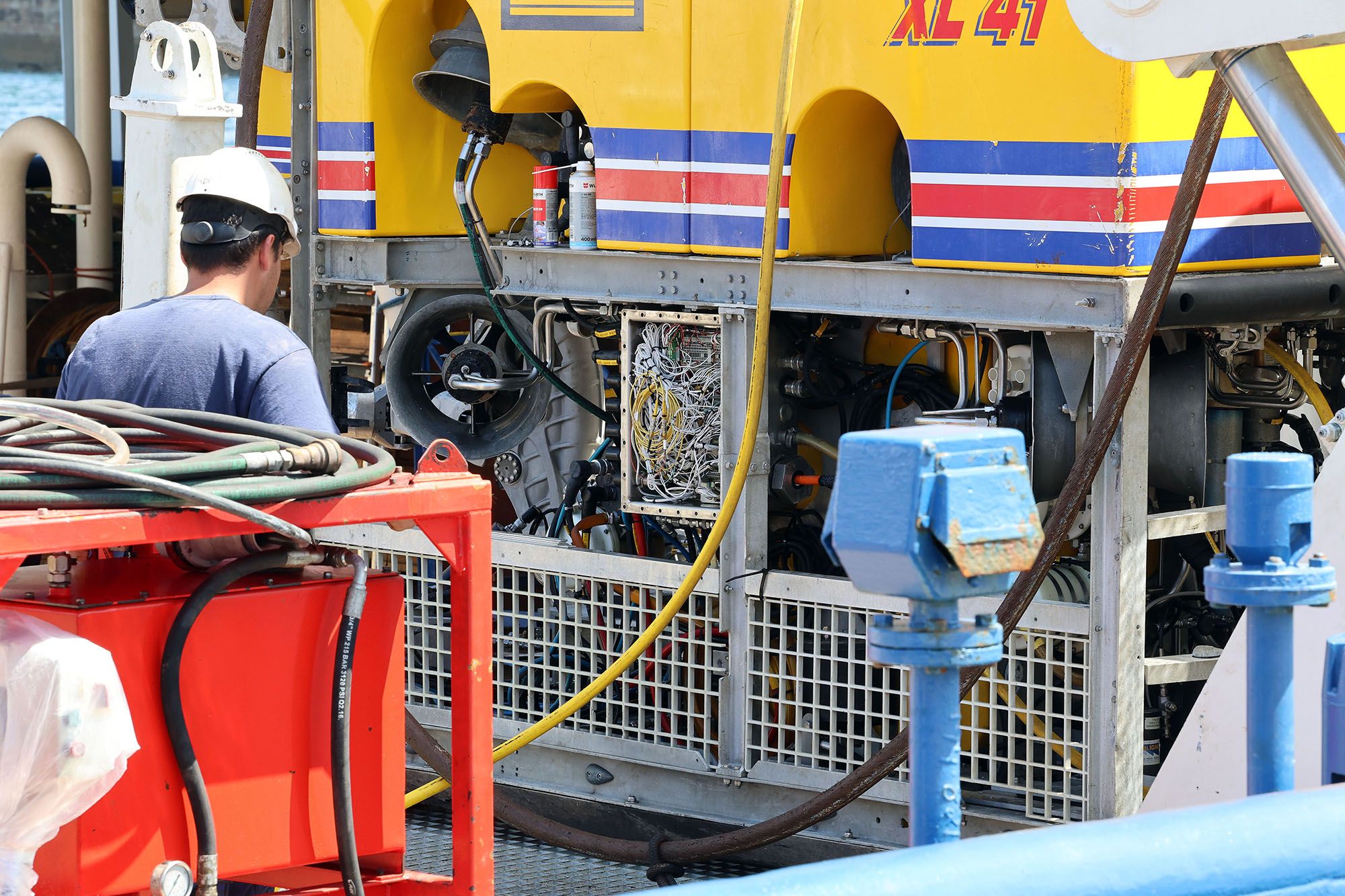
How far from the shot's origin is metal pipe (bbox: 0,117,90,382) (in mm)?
6742

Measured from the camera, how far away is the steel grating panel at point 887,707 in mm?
3941

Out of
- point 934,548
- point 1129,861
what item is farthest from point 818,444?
point 1129,861

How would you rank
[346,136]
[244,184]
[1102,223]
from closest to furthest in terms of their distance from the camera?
[244,184] < [1102,223] < [346,136]

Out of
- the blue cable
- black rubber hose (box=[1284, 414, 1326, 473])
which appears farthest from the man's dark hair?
black rubber hose (box=[1284, 414, 1326, 473])

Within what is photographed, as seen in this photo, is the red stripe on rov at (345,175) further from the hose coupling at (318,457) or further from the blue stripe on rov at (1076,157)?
the hose coupling at (318,457)

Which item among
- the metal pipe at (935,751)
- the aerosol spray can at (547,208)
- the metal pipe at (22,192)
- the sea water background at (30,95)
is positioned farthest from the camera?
the sea water background at (30,95)

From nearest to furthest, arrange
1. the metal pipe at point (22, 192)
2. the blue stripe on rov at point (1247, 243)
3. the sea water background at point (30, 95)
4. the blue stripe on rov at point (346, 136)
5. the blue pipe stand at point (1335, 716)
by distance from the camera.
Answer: the blue pipe stand at point (1335, 716) → the blue stripe on rov at point (1247, 243) → the blue stripe on rov at point (346, 136) → the metal pipe at point (22, 192) → the sea water background at point (30, 95)

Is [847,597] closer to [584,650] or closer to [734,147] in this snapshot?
[584,650]

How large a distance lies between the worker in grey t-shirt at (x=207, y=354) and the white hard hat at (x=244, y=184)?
0.11 metres

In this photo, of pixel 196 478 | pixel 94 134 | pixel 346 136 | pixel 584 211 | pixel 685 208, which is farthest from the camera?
pixel 94 134

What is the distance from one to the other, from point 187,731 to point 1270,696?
5.05ft

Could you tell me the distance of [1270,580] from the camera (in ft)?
7.34

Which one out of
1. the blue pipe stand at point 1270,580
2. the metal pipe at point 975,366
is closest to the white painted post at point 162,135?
the metal pipe at point 975,366

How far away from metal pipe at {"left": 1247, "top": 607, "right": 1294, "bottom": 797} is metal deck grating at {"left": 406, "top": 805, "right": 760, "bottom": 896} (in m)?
2.00
